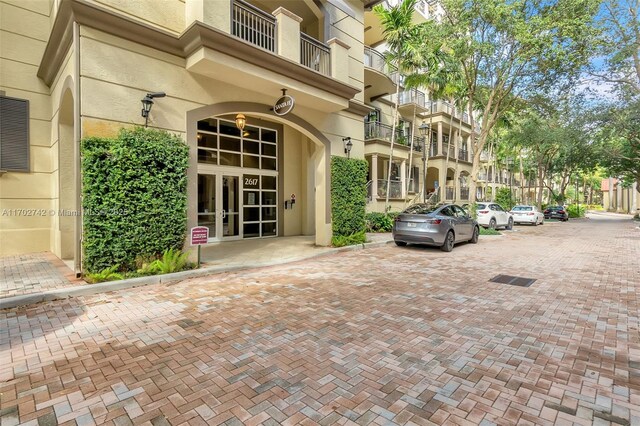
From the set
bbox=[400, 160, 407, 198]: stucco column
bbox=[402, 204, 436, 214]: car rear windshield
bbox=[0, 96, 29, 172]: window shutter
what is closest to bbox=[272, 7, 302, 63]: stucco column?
bbox=[402, 204, 436, 214]: car rear windshield

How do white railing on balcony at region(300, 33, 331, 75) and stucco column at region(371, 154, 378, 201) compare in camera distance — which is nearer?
white railing on balcony at region(300, 33, 331, 75)

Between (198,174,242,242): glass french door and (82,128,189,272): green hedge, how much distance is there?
4290 mm

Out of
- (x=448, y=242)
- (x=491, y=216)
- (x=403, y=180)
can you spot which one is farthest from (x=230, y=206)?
(x=491, y=216)

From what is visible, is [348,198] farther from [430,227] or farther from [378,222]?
[378,222]

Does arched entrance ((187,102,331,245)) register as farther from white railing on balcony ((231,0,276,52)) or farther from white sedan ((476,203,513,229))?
white sedan ((476,203,513,229))

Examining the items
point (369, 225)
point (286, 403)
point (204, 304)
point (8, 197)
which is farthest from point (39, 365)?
point (369, 225)

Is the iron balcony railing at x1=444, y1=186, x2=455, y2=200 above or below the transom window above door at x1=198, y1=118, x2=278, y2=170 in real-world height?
below

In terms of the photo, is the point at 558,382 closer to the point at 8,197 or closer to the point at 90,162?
the point at 90,162

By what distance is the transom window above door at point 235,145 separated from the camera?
11703mm

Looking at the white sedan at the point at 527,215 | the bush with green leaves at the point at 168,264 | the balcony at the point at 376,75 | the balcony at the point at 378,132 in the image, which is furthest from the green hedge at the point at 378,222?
the white sedan at the point at 527,215

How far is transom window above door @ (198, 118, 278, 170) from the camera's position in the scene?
11.7 m

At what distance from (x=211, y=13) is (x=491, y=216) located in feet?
57.9

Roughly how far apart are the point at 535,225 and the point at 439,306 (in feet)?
76.7

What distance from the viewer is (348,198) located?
11.6 meters
